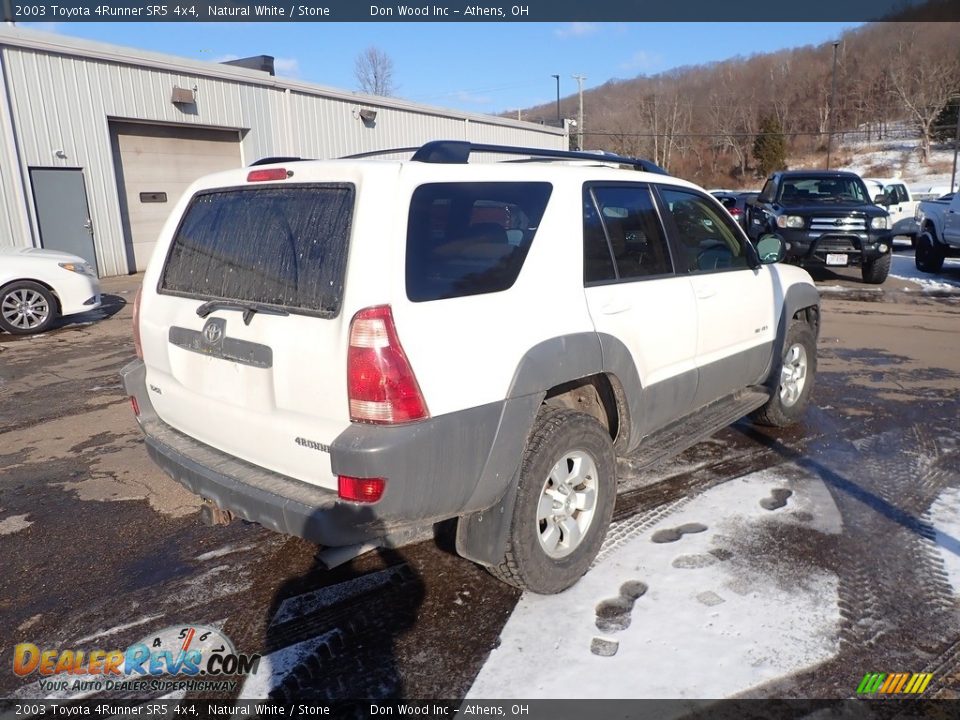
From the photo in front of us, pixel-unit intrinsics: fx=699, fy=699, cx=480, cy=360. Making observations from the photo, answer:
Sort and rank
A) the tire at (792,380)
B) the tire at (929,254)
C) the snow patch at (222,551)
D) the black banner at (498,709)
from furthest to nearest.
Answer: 1. the tire at (929,254)
2. the tire at (792,380)
3. the snow patch at (222,551)
4. the black banner at (498,709)

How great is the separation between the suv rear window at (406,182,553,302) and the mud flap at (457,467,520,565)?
0.80m

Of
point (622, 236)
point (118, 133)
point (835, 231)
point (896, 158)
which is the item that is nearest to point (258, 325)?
point (622, 236)

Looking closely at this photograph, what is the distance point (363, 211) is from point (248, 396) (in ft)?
2.92

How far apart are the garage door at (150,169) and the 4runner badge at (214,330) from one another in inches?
539

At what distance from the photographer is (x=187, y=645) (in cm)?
282

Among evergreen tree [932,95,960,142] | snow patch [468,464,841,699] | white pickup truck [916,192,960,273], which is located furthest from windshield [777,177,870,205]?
evergreen tree [932,95,960,142]

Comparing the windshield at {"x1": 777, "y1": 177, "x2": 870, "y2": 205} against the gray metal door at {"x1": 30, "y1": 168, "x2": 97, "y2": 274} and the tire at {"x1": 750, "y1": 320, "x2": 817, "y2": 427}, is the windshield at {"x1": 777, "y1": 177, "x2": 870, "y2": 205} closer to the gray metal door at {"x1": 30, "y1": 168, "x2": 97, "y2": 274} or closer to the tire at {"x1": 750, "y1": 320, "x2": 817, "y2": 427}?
the tire at {"x1": 750, "y1": 320, "x2": 817, "y2": 427}

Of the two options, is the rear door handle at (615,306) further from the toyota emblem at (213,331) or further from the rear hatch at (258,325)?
the toyota emblem at (213,331)

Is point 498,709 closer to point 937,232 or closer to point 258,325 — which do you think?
point 258,325

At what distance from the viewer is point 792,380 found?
520cm

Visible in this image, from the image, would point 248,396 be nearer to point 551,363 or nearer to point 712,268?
point 551,363

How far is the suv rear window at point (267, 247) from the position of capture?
101 inches

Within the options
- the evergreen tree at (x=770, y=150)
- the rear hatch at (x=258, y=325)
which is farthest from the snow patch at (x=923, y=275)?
the evergreen tree at (x=770, y=150)

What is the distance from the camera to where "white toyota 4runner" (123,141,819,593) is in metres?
2.46
